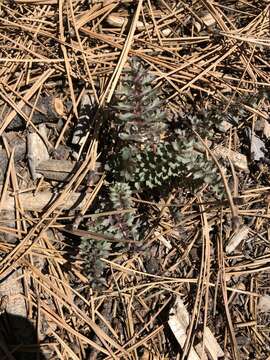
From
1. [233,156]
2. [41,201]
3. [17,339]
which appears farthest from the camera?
[233,156]

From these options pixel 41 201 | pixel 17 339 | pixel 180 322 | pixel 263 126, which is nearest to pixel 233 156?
pixel 263 126

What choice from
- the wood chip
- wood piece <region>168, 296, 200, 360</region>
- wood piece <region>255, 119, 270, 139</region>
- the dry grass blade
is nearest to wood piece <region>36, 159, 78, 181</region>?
the dry grass blade

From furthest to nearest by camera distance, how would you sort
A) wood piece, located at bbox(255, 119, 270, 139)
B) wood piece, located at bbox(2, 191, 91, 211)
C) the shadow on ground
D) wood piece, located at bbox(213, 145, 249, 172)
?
wood piece, located at bbox(255, 119, 270, 139) → wood piece, located at bbox(213, 145, 249, 172) → wood piece, located at bbox(2, 191, 91, 211) → the shadow on ground

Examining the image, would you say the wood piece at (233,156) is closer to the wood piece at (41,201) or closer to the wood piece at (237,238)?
the wood piece at (237,238)

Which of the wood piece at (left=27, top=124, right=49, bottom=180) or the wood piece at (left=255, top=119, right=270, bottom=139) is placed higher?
the wood piece at (left=255, top=119, right=270, bottom=139)

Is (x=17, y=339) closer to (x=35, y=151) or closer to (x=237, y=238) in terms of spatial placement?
(x=35, y=151)

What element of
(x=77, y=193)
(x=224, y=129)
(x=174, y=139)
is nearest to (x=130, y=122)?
(x=174, y=139)

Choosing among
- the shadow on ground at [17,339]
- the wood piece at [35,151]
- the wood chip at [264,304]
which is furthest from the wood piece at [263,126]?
the shadow on ground at [17,339]

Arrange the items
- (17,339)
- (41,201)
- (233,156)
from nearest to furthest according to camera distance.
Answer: (17,339), (41,201), (233,156)

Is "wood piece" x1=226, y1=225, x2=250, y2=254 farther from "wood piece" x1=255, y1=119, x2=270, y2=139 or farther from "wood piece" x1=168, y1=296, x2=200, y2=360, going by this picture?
"wood piece" x1=255, y1=119, x2=270, y2=139
